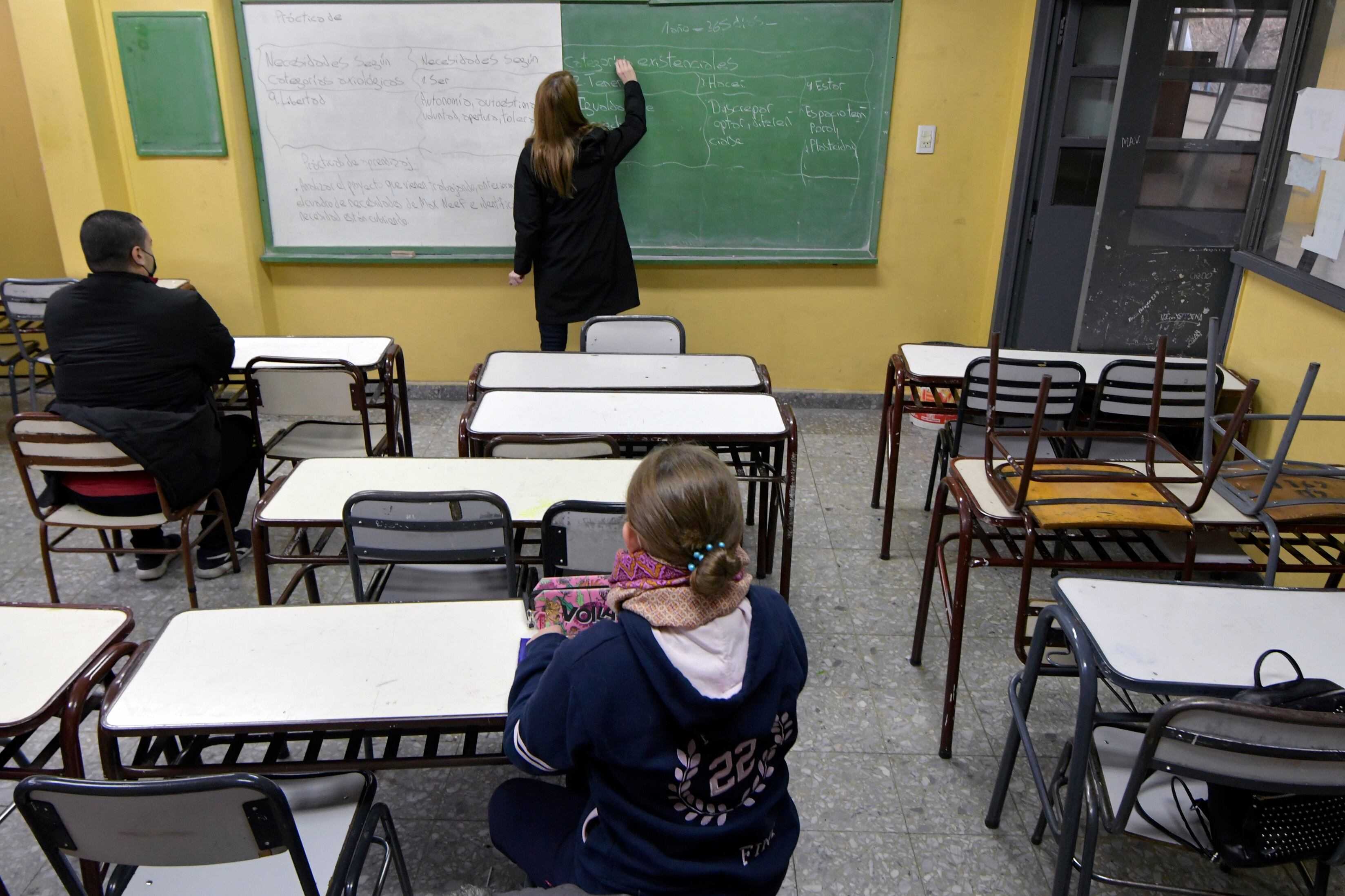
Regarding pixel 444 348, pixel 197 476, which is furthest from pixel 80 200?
pixel 197 476

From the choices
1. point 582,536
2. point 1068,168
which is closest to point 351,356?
point 582,536

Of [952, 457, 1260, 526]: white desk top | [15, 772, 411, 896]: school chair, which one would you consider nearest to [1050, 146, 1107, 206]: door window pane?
[952, 457, 1260, 526]: white desk top

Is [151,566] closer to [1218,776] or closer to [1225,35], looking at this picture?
[1218,776]

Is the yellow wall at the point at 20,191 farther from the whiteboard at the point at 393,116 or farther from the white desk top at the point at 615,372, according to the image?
the white desk top at the point at 615,372

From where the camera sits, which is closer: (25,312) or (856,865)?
(856,865)

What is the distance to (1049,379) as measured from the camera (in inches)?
72.8

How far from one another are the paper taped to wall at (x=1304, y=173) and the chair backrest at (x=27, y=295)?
4772 mm

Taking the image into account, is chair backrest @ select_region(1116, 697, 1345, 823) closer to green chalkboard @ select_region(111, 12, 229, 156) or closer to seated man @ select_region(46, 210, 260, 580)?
seated man @ select_region(46, 210, 260, 580)

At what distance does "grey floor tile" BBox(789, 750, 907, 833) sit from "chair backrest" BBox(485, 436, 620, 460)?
3.13 feet

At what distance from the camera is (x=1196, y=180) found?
3.20m

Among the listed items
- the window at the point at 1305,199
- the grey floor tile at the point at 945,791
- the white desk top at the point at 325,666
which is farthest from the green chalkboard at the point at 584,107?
the white desk top at the point at 325,666

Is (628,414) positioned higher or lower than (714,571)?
lower

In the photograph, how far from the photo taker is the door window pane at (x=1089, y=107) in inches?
161

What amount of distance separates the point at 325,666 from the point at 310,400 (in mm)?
1746
